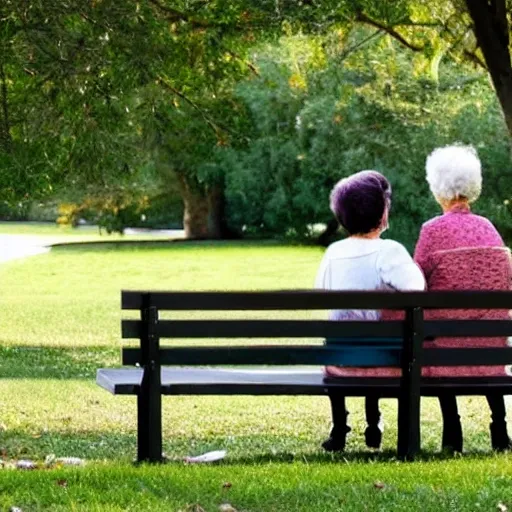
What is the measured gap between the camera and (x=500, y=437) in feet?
26.4

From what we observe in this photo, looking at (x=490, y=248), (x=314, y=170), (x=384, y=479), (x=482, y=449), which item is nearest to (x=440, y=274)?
(x=490, y=248)

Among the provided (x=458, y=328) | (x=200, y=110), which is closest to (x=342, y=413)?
(x=458, y=328)

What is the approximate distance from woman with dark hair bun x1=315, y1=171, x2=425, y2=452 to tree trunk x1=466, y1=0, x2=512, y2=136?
224 inches

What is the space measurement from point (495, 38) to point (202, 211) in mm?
50197

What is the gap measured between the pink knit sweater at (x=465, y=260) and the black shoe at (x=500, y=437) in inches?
13.3

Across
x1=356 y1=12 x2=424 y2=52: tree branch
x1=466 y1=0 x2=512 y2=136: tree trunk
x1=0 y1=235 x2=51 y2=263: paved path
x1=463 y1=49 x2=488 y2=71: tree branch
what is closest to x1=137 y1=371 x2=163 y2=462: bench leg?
x1=466 y1=0 x2=512 y2=136: tree trunk

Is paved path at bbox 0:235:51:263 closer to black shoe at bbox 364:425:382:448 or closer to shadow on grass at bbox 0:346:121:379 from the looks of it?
shadow on grass at bbox 0:346:121:379

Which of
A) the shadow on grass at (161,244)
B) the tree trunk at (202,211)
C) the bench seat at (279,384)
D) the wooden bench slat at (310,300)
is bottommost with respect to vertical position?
the shadow on grass at (161,244)

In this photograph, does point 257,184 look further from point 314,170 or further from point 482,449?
point 482,449

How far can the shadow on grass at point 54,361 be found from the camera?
1616cm

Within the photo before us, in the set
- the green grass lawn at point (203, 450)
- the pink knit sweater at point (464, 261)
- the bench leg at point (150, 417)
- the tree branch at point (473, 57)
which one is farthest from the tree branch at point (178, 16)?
the bench leg at point (150, 417)

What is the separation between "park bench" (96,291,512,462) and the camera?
7117 millimetres

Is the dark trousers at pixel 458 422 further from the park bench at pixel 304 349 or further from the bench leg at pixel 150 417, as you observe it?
the bench leg at pixel 150 417

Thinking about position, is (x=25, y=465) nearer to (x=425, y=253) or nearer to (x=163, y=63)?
(x=425, y=253)
